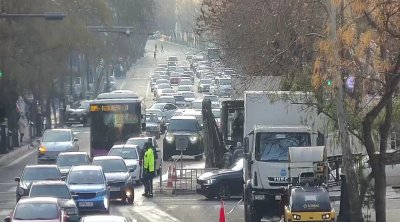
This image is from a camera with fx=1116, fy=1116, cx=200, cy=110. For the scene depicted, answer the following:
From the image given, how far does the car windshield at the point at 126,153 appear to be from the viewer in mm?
43625

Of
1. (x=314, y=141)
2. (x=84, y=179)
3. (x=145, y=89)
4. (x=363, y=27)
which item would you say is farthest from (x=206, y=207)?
(x=145, y=89)

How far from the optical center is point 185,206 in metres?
36.6

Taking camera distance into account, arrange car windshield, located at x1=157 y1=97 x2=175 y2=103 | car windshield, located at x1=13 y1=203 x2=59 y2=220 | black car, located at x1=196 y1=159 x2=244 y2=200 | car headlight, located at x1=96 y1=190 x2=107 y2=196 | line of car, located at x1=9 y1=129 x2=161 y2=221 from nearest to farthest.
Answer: car windshield, located at x1=13 y1=203 x2=59 y2=220 < line of car, located at x1=9 y1=129 x2=161 y2=221 < car headlight, located at x1=96 y1=190 x2=107 y2=196 < black car, located at x1=196 y1=159 x2=244 y2=200 < car windshield, located at x1=157 y1=97 x2=175 y2=103

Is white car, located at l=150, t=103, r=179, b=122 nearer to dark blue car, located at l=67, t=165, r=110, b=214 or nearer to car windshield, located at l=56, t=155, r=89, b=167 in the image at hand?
car windshield, located at l=56, t=155, r=89, b=167

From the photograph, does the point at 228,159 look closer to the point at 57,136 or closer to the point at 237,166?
the point at 237,166

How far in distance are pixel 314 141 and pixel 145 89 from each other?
281ft

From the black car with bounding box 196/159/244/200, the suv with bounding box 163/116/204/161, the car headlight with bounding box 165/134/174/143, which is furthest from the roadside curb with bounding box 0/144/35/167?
the black car with bounding box 196/159/244/200

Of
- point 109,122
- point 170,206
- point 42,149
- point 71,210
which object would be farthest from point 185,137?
point 71,210

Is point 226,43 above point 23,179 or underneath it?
above

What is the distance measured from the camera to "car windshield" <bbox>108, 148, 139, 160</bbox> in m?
→ 43.6

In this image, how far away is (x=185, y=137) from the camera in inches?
2066

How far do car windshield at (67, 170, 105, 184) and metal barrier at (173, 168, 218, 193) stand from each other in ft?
20.3

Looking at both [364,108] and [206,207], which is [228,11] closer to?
[206,207]

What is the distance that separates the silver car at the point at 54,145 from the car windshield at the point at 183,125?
5.33 meters
